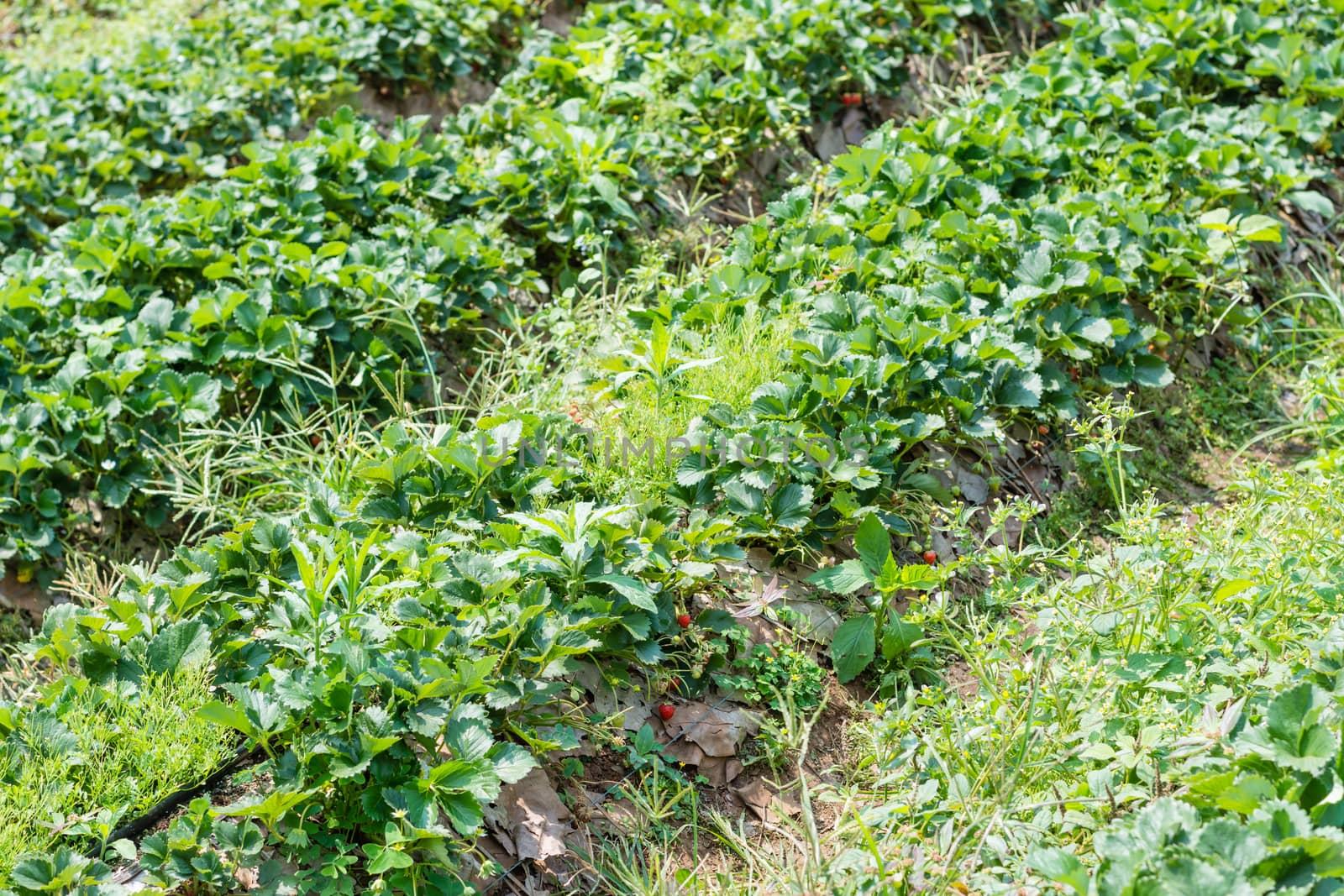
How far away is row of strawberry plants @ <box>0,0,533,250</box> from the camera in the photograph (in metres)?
5.24

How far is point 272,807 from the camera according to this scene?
230 centimetres

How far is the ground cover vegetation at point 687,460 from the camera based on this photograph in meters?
2.41

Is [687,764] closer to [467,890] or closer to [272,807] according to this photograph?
[467,890]

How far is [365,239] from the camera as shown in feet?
14.0

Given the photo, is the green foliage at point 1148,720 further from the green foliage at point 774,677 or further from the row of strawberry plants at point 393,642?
the row of strawberry plants at point 393,642

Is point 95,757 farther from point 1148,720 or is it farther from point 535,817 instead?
point 1148,720

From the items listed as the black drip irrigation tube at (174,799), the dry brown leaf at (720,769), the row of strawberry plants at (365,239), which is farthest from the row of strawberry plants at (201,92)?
the dry brown leaf at (720,769)

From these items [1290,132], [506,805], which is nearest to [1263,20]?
[1290,132]

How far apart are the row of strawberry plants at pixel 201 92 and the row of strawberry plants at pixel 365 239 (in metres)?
0.53

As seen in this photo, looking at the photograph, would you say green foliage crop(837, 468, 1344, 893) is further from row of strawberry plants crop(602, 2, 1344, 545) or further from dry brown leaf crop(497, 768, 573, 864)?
dry brown leaf crop(497, 768, 573, 864)

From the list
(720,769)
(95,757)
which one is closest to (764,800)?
(720,769)

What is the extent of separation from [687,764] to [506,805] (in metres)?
0.49

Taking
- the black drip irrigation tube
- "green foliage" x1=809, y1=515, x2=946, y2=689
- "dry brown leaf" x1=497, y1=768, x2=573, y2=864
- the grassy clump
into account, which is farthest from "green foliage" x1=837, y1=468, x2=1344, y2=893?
the grassy clump

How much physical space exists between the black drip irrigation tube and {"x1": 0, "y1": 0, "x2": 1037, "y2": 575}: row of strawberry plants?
1.44 metres
